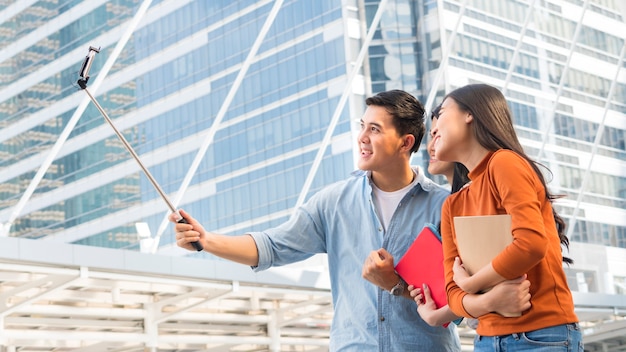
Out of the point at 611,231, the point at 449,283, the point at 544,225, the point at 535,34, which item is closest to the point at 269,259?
the point at 449,283

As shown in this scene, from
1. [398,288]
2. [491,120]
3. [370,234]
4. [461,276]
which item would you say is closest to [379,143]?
[370,234]

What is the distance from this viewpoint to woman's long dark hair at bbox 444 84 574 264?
1993 millimetres

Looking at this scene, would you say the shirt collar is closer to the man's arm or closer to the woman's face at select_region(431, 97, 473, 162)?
the woman's face at select_region(431, 97, 473, 162)

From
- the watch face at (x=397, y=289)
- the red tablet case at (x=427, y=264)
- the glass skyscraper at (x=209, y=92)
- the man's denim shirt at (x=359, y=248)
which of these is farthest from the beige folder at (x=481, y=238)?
the glass skyscraper at (x=209, y=92)

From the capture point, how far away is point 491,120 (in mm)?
2020

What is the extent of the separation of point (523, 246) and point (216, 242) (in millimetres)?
757

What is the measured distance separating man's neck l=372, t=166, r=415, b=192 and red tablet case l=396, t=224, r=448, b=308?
11.1 inches

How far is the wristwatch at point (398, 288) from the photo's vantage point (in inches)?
89.0

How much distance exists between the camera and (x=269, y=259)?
2.45 metres

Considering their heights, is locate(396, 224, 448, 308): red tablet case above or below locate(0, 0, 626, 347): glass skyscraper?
below

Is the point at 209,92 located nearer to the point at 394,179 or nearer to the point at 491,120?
the point at 394,179

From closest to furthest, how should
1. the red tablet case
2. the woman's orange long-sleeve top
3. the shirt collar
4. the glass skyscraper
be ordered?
the woman's orange long-sleeve top, the shirt collar, the red tablet case, the glass skyscraper

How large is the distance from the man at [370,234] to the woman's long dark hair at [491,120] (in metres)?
0.42

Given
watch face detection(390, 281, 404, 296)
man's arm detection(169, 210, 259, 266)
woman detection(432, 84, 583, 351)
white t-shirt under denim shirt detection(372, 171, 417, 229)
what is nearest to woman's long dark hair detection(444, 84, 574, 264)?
woman detection(432, 84, 583, 351)
